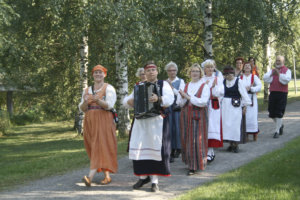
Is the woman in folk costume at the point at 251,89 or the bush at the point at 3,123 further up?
the woman in folk costume at the point at 251,89

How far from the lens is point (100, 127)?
6922mm

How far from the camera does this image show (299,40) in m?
31.2

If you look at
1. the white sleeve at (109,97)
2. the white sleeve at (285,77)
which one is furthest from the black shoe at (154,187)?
the white sleeve at (285,77)

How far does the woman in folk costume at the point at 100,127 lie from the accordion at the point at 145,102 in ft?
2.14

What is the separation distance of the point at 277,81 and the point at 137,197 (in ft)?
22.9

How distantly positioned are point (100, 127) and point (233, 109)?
3.99 metres

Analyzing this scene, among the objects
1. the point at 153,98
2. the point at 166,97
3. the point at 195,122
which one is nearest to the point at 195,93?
the point at 195,122

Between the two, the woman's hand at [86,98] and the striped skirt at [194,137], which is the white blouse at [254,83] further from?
the woman's hand at [86,98]

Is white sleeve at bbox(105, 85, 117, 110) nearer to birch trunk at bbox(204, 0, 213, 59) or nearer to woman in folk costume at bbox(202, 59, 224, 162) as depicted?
woman in folk costume at bbox(202, 59, 224, 162)

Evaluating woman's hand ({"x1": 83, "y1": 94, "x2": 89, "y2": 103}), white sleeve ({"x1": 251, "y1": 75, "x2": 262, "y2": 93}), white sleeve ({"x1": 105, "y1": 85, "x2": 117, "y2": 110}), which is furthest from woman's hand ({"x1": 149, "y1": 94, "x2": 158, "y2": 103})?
white sleeve ({"x1": 251, "y1": 75, "x2": 262, "y2": 93})

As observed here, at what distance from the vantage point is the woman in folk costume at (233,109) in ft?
31.7

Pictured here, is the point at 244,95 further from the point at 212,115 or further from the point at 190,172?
the point at 190,172

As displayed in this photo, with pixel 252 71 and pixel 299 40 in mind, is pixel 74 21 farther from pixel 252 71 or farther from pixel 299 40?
pixel 299 40

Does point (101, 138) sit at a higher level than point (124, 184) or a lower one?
higher
